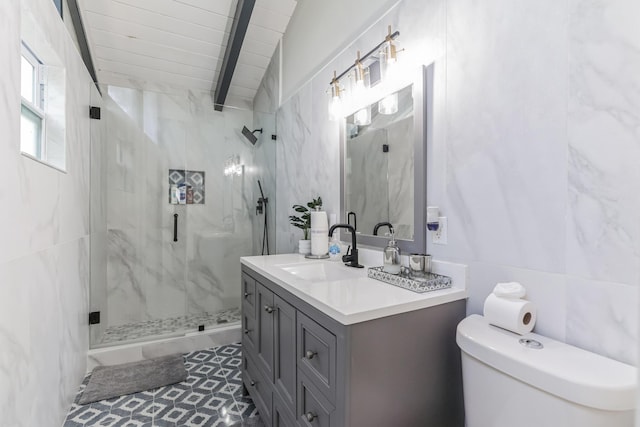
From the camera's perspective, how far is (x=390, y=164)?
153 centimetres

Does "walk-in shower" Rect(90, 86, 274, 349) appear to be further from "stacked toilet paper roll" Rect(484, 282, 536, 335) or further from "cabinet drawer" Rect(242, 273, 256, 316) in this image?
"stacked toilet paper roll" Rect(484, 282, 536, 335)

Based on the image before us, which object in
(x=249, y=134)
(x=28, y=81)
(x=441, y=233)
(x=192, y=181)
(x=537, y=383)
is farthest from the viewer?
(x=249, y=134)

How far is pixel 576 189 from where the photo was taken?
848 millimetres

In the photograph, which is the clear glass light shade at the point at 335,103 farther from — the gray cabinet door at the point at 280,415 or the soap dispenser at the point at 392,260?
the gray cabinet door at the point at 280,415

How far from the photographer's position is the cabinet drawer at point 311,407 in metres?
0.97

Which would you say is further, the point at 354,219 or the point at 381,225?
the point at 354,219

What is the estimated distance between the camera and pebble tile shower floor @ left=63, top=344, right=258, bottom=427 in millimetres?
1683

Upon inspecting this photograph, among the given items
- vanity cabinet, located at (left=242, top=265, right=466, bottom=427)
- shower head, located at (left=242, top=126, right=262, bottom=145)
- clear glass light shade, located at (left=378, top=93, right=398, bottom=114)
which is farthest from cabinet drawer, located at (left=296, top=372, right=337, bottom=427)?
shower head, located at (left=242, top=126, right=262, bottom=145)

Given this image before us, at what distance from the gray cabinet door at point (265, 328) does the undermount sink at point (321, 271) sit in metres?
0.17

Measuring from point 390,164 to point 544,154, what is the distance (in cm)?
69

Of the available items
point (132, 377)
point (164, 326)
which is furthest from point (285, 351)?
point (164, 326)

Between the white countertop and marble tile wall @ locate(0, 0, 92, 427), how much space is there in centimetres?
94

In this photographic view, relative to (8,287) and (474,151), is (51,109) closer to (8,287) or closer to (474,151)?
(8,287)

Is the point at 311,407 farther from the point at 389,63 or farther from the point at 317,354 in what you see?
the point at 389,63
